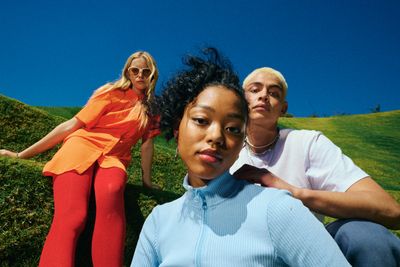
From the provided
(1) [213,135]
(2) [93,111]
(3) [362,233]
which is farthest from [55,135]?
(3) [362,233]

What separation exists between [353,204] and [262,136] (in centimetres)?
86

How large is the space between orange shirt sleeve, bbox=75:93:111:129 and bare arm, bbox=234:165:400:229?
2.00 meters

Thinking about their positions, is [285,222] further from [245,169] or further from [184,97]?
[184,97]

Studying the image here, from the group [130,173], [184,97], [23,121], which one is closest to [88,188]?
[184,97]

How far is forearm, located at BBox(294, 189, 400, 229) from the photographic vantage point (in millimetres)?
1995

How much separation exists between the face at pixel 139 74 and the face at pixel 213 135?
2.22 metres

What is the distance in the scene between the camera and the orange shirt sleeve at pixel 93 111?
11.6 ft

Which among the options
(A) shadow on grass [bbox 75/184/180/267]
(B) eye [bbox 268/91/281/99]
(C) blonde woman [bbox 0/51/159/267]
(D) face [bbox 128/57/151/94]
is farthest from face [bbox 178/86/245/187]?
(D) face [bbox 128/57/151/94]

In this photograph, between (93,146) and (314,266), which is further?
(93,146)

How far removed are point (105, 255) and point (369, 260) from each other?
1.76 meters

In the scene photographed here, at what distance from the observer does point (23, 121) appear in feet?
17.7

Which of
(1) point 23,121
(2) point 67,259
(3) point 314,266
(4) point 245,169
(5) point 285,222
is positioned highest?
(1) point 23,121

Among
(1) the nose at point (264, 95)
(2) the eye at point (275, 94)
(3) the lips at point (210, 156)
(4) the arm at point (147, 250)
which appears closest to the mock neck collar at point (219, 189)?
(3) the lips at point (210, 156)

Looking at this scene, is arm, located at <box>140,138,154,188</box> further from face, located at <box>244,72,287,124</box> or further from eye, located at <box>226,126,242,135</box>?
eye, located at <box>226,126,242,135</box>
